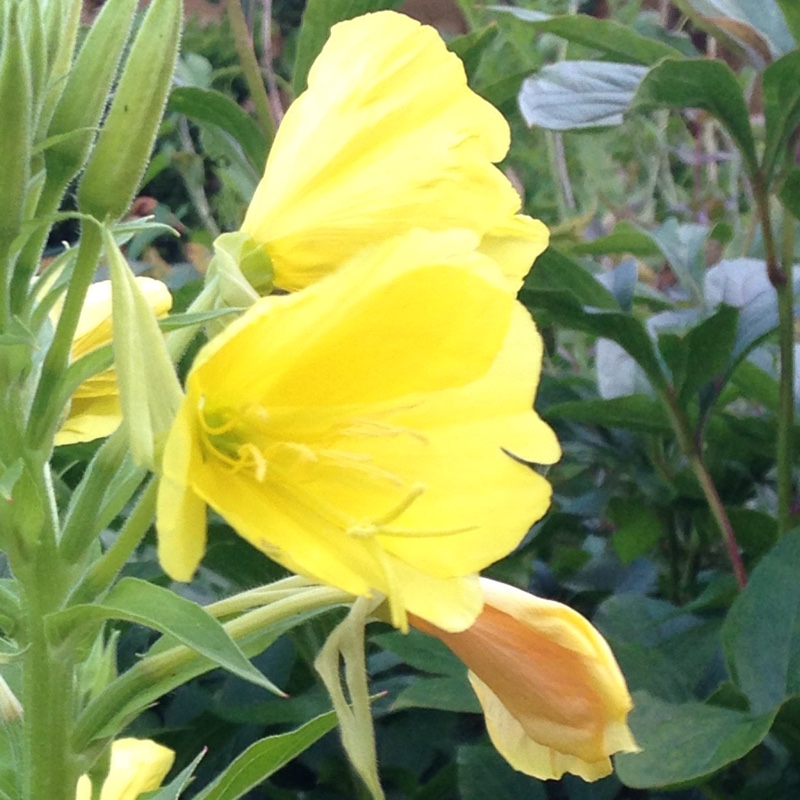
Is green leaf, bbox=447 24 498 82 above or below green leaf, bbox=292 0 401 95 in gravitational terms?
below

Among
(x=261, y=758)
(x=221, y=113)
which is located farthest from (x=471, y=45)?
(x=261, y=758)

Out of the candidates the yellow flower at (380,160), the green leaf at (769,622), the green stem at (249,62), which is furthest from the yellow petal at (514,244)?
the green stem at (249,62)

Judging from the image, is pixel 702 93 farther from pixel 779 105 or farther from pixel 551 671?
pixel 551 671

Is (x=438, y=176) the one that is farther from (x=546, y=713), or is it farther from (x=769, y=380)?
(x=769, y=380)

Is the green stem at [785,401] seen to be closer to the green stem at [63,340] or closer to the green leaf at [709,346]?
the green leaf at [709,346]

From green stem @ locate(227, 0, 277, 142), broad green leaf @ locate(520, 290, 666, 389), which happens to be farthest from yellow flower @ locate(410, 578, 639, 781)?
green stem @ locate(227, 0, 277, 142)

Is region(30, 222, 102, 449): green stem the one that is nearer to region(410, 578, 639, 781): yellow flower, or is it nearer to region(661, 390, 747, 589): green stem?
region(410, 578, 639, 781): yellow flower

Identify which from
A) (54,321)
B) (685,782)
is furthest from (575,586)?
(54,321)
